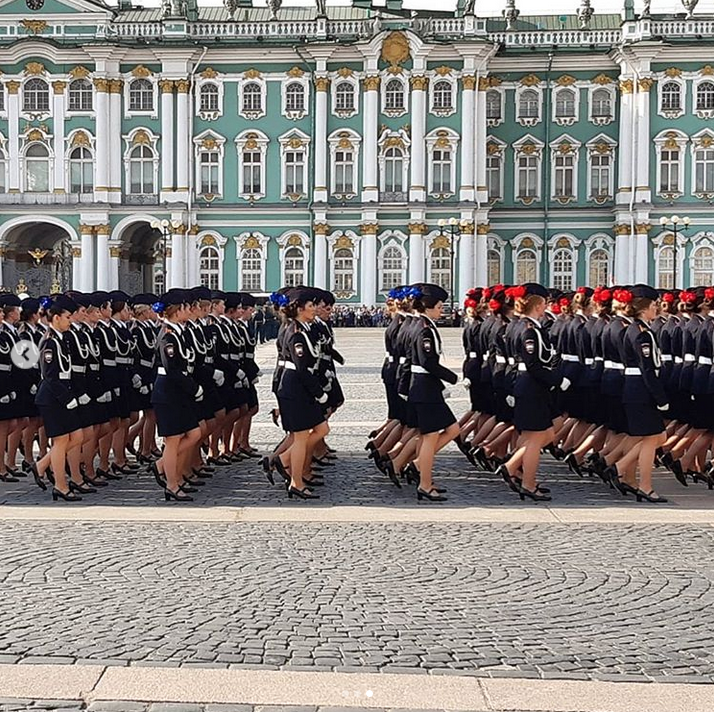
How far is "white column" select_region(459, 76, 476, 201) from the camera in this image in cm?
5269

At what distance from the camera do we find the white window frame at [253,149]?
178 ft

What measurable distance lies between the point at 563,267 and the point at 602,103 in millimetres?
7935

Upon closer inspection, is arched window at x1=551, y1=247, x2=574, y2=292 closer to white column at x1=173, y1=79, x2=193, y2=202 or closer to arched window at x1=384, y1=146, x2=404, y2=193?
arched window at x1=384, y1=146, x2=404, y2=193

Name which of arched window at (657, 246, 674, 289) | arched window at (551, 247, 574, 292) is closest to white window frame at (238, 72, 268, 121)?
arched window at (551, 247, 574, 292)

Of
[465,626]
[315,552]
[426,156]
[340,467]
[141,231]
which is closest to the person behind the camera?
[465,626]

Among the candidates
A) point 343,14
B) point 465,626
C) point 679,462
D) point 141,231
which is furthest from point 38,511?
point 343,14

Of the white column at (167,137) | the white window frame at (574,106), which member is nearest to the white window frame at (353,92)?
the white column at (167,137)

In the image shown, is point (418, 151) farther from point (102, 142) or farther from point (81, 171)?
point (81, 171)

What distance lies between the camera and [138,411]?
13.2 meters

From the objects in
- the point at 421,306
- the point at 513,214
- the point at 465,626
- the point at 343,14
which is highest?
the point at 343,14

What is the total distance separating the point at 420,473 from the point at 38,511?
11.7ft

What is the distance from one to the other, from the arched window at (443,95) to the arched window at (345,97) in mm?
3847

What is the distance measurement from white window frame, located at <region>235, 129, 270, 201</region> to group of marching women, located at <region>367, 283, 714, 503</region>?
41.4 metres

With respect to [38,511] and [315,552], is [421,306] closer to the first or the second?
[315,552]
